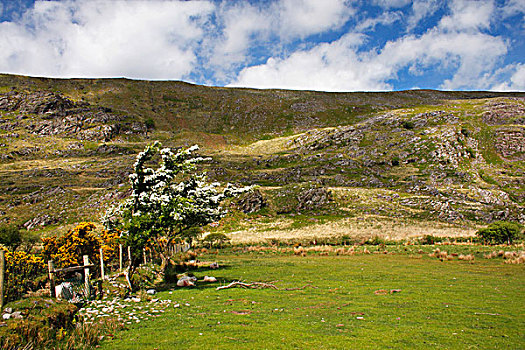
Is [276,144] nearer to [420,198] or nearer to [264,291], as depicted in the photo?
[420,198]

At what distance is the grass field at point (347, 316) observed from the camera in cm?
1070

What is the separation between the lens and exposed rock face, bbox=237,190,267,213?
10838cm

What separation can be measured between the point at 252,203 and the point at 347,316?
316 feet

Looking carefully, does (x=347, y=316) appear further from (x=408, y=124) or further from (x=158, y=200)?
(x=408, y=124)

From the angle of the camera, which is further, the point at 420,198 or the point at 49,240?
the point at 420,198

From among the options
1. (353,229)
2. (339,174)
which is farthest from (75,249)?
(339,174)

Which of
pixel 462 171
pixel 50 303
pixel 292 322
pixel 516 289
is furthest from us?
pixel 462 171

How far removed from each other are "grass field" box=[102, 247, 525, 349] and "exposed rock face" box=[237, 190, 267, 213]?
274 ft

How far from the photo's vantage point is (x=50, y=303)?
11.5m

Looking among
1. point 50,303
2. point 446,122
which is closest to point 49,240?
point 50,303

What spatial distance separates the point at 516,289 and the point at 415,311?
972 centimetres

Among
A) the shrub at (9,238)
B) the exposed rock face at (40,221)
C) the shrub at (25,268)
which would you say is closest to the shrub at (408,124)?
the exposed rock face at (40,221)

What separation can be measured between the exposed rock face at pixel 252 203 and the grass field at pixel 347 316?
83484mm

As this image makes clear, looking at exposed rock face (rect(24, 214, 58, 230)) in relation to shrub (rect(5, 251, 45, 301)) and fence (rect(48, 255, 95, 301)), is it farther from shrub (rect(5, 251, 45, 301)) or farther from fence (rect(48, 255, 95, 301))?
fence (rect(48, 255, 95, 301))
